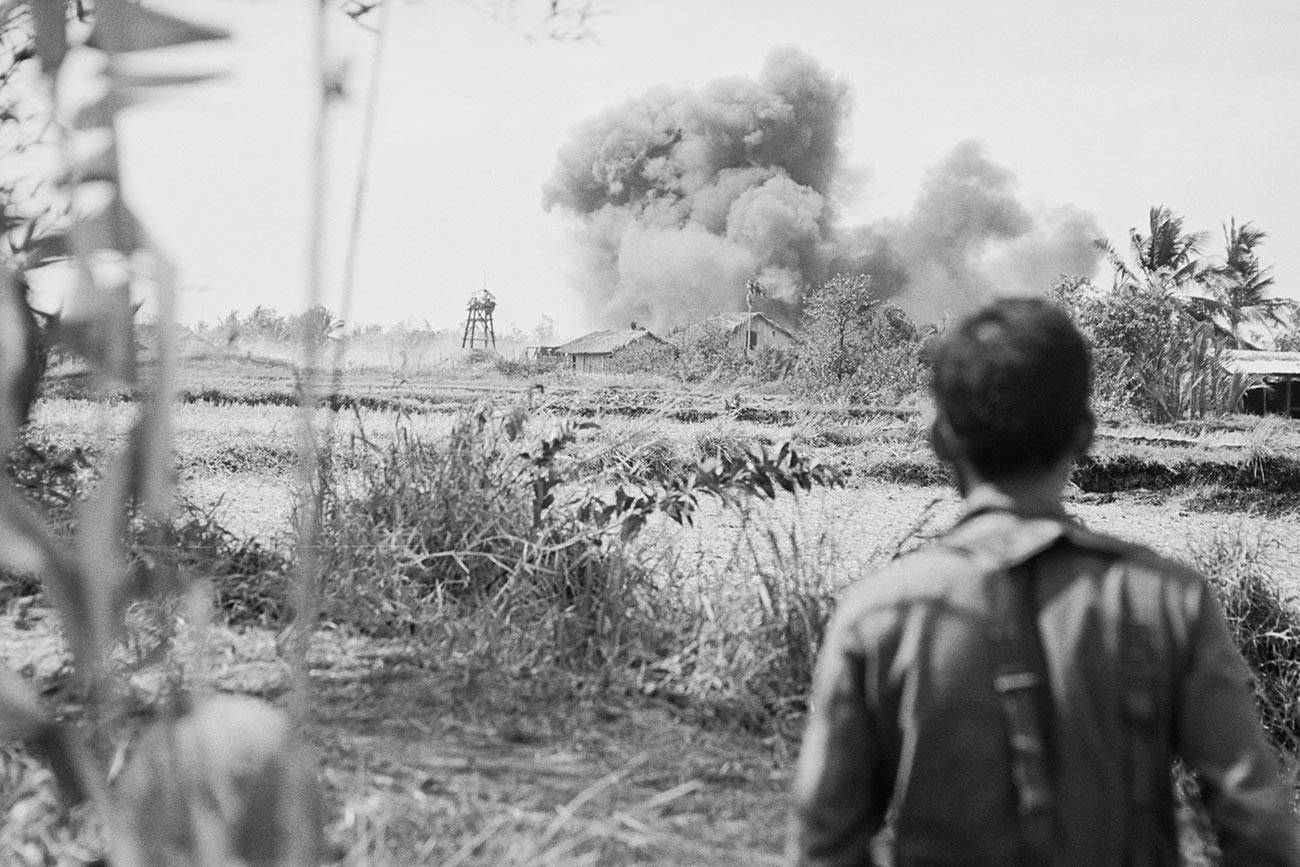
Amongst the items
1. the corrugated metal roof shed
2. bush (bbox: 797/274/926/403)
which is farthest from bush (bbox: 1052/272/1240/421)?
bush (bbox: 797/274/926/403)

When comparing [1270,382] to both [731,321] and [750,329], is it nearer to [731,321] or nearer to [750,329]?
[731,321]

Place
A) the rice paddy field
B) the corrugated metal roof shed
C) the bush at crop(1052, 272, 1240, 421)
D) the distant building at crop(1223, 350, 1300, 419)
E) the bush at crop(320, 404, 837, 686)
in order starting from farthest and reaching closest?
the distant building at crop(1223, 350, 1300, 419) < the corrugated metal roof shed < the bush at crop(1052, 272, 1240, 421) < the bush at crop(320, 404, 837, 686) < the rice paddy field

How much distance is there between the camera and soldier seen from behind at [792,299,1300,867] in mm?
950

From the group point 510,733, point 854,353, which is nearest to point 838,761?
point 510,733

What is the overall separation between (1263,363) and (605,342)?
2591 centimetres

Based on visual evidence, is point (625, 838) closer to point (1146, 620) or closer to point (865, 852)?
point (865, 852)

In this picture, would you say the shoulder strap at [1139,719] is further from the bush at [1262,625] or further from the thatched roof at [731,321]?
the thatched roof at [731,321]

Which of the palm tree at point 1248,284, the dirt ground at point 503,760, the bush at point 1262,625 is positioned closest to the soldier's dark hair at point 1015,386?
the dirt ground at point 503,760

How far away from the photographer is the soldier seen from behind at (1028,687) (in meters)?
0.95

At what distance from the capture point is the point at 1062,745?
0.95 m

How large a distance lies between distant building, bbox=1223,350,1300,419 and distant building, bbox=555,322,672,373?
63.7 feet

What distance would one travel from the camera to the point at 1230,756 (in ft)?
3.17

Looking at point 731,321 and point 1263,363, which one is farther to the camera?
point 731,321

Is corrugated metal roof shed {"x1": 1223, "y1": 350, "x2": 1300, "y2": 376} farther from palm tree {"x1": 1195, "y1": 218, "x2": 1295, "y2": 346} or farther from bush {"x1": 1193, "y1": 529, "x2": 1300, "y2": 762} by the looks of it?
bush {"x1": 1193, "y1": 529, "x2": 1300, "y2": 762}
